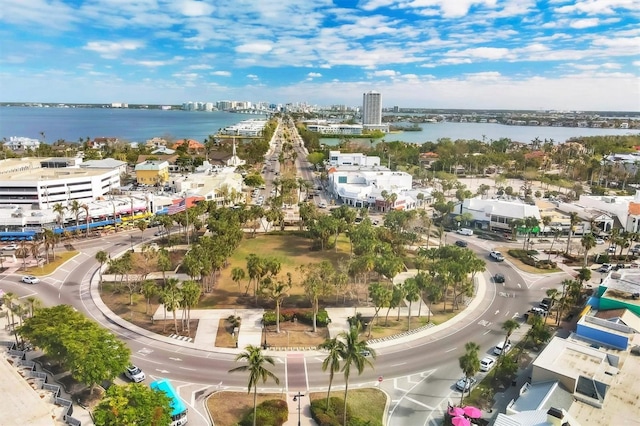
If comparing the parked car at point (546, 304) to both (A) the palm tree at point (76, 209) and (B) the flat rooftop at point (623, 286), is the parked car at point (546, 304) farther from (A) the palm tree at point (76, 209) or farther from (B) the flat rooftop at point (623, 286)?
(A) the palm tree at point (76, 209)

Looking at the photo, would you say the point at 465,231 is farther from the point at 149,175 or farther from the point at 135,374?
the point at 149,175

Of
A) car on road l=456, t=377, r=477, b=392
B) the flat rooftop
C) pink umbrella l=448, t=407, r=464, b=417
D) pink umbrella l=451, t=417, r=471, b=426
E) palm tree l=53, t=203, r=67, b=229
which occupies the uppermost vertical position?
palm tree l=53, t=203, r=67, b=229

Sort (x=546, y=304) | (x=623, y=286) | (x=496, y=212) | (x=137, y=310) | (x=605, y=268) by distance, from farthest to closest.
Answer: (x=496, y=212) < (x=605, y=268) < (x=546, y=304) < (x=137, y=310) < (x=623, y=286)

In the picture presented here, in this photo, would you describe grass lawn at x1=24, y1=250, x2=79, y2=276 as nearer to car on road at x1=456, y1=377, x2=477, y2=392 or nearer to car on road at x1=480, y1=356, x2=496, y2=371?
car on road at x1=456, y1=377, x2=477, y2=392

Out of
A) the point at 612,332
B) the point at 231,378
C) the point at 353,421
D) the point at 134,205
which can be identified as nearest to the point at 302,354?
the point at 231,378

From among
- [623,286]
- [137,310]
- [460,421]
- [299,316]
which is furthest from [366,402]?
[623,286]

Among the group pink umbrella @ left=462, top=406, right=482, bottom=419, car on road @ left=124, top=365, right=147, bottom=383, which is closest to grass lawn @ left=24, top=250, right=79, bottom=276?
car on road @ left=124, top=365, right=147, bottom=383

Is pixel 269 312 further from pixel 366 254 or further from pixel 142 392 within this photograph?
pixel 142 392

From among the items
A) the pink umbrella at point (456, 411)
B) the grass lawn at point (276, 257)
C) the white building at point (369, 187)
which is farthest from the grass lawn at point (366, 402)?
the white building at point (369, 187)
